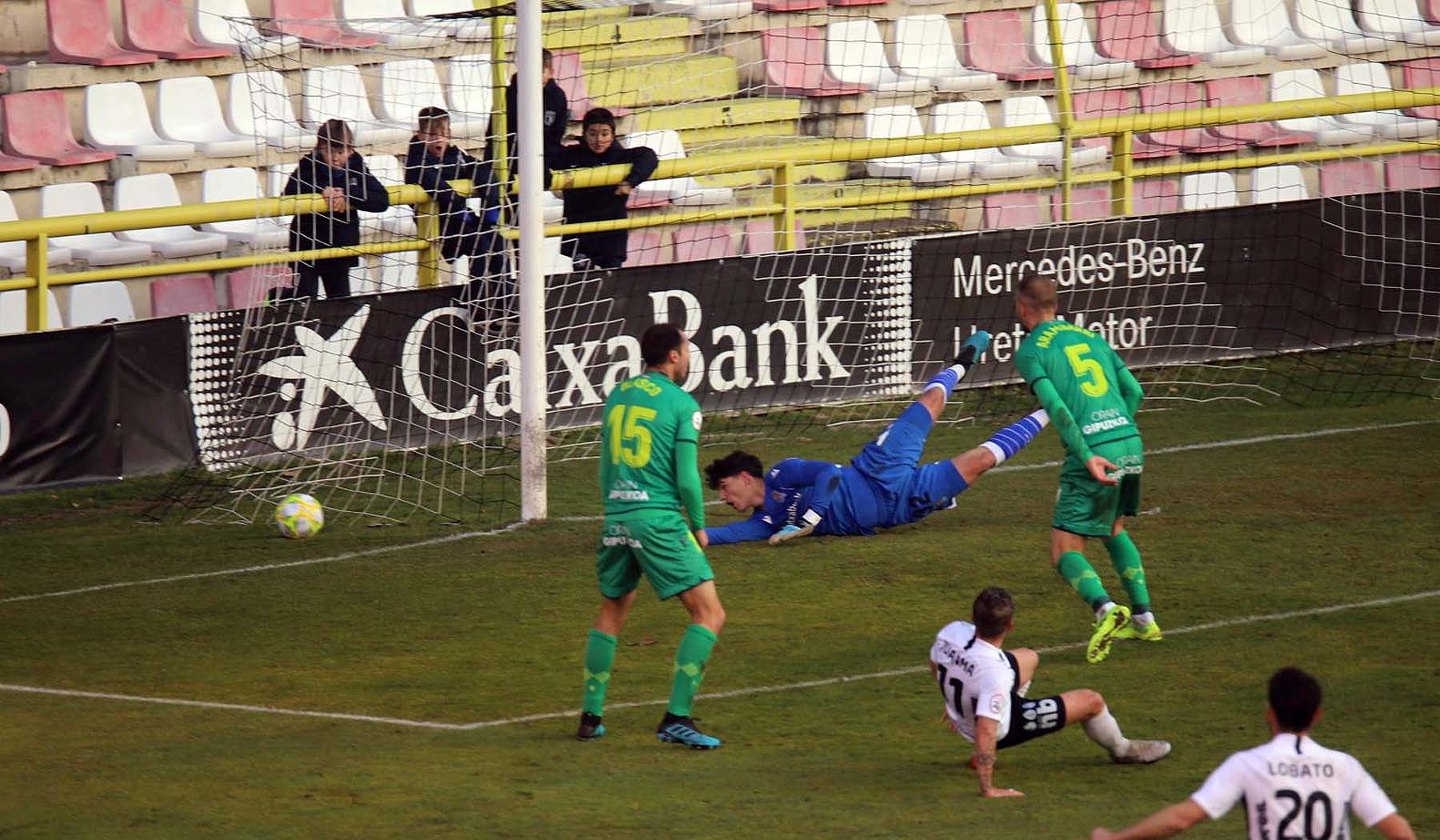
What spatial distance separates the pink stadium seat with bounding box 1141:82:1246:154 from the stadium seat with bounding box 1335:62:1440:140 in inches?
50.0

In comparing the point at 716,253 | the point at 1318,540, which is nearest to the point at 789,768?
the point at 1318,540

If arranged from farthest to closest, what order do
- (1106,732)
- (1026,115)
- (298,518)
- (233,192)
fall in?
(1026,115), (233,192), (298,518), (1106,732)

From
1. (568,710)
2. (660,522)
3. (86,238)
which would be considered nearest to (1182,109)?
(86,238)

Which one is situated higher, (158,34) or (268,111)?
(158,34)

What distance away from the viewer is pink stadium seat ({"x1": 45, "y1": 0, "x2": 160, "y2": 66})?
16.4 m

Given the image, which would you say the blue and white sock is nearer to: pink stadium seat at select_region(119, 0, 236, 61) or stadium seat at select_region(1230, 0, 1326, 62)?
pink stadium seat at select_region(119, 0, 236, 61)

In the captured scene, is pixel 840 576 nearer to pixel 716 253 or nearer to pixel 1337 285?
pixel 716 253

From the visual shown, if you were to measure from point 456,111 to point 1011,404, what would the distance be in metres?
5.36

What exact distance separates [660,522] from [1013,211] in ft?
38.6

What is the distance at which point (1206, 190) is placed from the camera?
62.0ft

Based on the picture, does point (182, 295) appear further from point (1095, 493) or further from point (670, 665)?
point (1095, 493)

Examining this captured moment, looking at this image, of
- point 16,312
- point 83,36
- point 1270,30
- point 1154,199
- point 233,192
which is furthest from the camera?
point 1270,30

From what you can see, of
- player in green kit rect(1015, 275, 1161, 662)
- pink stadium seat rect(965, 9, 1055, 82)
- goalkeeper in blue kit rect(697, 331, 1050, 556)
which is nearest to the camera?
player in green kit rect(1015, 275, 1161, 662)

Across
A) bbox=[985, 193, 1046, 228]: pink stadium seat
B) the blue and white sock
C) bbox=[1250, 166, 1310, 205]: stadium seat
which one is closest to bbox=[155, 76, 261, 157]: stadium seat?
bbox=[985, 193, 1046, 228]: pink stadium seat
